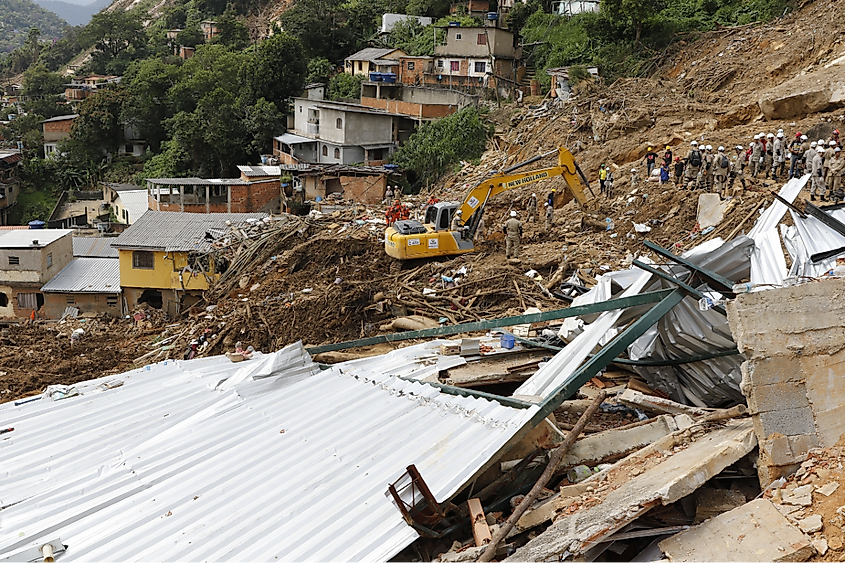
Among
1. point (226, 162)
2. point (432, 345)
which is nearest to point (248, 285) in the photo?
point (432, 345)

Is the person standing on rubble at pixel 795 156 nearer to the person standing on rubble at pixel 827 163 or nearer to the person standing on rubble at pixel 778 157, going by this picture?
the person standing on rubble at pixel 778 157

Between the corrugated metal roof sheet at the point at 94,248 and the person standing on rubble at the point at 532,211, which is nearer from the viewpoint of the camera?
the person standing on rubble at the point at 532,211

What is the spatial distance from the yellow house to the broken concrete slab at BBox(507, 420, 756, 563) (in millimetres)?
16733

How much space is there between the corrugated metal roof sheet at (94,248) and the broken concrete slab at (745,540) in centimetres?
2497

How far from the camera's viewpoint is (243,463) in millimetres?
5543

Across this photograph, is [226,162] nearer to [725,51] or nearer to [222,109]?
[222,109]

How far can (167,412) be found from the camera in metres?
6.74

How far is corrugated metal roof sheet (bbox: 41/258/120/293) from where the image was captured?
2311 cm

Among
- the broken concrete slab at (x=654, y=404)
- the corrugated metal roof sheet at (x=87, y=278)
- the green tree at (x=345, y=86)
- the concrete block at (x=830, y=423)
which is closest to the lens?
the concrete block at (x=830, y=423)

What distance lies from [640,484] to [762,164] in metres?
13.1

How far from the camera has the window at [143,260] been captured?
841 inches

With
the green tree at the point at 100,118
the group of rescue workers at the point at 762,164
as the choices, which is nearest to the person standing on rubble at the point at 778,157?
the group of rescue workers at the point at 762,164

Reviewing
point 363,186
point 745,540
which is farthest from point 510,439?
point 363,186

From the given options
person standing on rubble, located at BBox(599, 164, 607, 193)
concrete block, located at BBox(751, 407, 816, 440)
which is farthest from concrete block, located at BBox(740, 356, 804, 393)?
person standing on rubble, located at BBox(599, 164, 607, 193)
